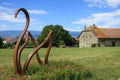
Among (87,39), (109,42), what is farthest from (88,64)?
(87,39)

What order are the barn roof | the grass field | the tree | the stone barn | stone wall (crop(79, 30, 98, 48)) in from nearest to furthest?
the grass field < the stone barn < the barn roof < stone wall (crop(79, 30, 98, 48)) < the tree

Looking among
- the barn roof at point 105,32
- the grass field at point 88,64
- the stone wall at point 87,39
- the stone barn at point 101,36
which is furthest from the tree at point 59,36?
the grass field at point 88,64

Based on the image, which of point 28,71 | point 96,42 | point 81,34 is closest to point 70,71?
point 28,71

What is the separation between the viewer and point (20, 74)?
11.2 metres

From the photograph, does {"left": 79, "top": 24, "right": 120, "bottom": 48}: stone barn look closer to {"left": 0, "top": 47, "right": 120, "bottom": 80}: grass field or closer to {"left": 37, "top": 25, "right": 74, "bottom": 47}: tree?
{"left": 37, "top": 25, "right": 74, "bottom": 47}: tree

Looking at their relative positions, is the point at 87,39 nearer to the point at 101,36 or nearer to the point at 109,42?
the point at 101,36

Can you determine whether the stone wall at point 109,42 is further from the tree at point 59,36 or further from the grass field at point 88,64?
the grass field at point 88,64

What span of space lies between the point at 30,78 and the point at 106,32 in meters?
72.6

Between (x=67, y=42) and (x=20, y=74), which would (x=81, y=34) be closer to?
(x=67, y=42)

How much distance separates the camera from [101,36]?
7750 centimetres

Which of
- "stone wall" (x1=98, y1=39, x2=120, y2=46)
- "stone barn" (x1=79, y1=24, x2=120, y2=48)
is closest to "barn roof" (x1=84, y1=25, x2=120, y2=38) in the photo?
"stone barn" (x1=79, y1=24, x2=120, y2=48)

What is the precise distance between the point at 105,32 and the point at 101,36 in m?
3.85

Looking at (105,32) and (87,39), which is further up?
(105,32)

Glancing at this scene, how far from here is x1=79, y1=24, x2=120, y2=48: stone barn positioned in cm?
7781
